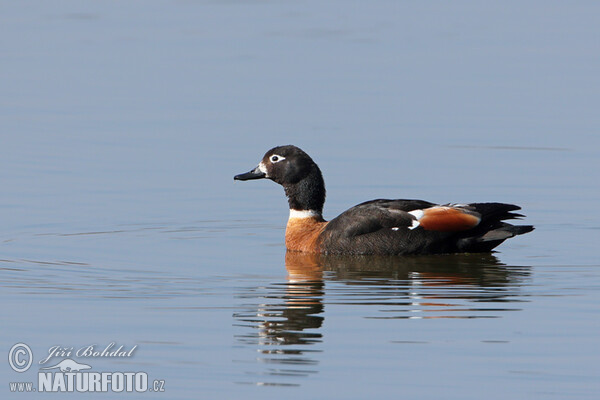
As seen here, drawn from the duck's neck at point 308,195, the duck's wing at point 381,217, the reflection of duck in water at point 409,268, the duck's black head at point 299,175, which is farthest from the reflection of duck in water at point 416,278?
the duck's black head at point 299,175

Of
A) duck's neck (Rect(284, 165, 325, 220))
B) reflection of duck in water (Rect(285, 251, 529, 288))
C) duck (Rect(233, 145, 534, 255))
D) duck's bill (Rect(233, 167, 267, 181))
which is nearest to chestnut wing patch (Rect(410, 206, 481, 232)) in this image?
duck (Rect(233, 145, 534, 255))

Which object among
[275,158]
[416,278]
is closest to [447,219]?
[416,278]

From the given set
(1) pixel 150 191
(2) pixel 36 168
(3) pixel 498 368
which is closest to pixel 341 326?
(3) pixel 498 368

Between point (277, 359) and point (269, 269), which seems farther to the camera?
point (269, 269)

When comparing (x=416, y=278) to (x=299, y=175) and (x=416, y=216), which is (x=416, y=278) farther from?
(x=299, y=175)

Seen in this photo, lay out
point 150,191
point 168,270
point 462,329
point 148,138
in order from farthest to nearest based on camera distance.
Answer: point 148,138 → point 150,191 → point 168,270 → point 462,329

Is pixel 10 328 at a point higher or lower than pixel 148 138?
lower

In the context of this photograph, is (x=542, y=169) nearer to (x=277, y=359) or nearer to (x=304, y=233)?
(x=304, y=233)

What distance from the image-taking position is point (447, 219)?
1627cm

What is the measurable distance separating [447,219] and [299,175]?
2326 mm

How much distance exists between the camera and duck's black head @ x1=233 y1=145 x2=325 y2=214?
17.7 meters

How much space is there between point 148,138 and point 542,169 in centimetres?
606

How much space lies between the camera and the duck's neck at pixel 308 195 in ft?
58.0

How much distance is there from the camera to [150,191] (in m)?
19.3
